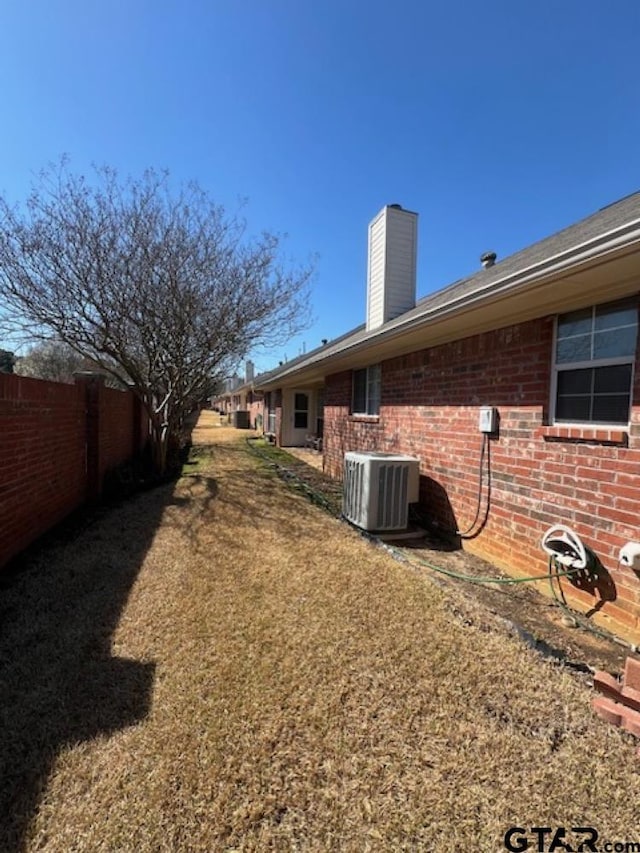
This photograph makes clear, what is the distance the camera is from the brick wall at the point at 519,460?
11.0 feet

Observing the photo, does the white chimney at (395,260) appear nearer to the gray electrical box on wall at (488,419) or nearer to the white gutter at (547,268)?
the white gutter at (547,268)

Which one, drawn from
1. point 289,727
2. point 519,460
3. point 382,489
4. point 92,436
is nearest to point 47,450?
point 92,436

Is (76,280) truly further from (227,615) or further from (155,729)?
(155,729)

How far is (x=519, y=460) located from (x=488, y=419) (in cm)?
59

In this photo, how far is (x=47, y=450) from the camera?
5266 millimetres

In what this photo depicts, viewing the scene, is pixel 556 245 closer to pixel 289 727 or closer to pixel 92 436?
pixel 289 727

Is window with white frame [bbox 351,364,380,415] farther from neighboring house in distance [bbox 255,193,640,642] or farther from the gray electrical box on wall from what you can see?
the gray electrical box on wall

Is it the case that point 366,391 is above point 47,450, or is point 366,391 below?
above

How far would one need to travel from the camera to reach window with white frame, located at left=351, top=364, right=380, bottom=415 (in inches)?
324

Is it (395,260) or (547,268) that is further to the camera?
(395,260)

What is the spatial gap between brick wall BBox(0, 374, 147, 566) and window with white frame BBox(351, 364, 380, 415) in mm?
4961

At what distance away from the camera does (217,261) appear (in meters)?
9.37

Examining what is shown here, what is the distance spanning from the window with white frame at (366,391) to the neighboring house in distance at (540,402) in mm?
980

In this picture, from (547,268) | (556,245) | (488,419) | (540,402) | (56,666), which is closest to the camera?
(56,666)
